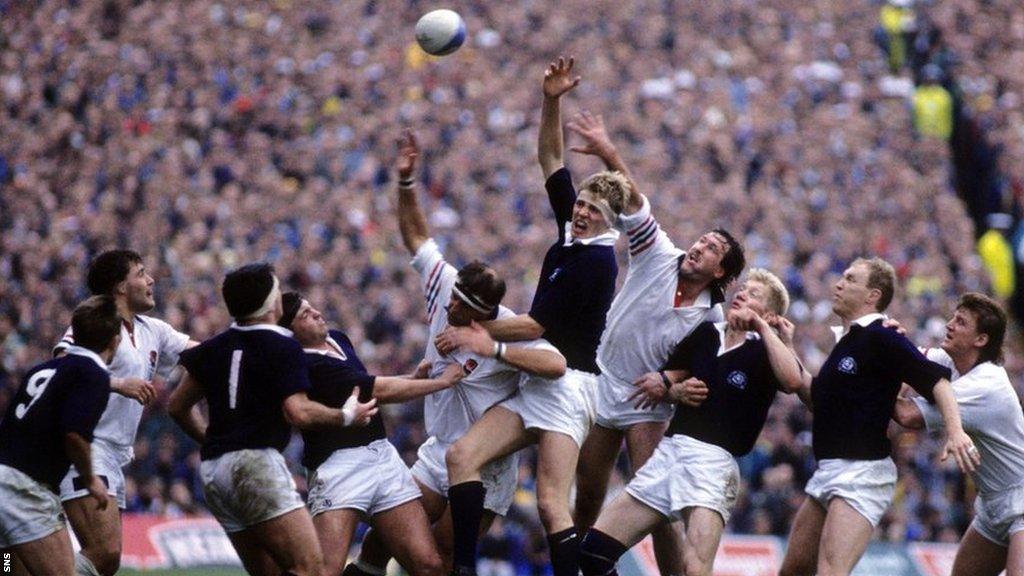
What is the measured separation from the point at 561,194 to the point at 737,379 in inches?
63.0

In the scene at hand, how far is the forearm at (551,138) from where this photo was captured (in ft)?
35.2

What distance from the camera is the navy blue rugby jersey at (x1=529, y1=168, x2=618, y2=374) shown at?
10141 millimetres

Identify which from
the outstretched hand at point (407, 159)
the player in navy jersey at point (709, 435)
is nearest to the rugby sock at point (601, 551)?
A: the player in navy jersey at point (709, 435)

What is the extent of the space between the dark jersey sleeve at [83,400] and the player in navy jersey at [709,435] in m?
2.94

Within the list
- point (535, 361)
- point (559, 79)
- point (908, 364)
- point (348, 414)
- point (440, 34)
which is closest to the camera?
point (348, 414)

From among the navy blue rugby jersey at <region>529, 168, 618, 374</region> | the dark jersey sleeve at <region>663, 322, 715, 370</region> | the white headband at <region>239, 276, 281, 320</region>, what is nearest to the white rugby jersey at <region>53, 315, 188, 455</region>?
the white headband at <region>239, 276, 281, 320</region>

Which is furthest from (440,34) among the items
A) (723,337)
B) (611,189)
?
(723,337)

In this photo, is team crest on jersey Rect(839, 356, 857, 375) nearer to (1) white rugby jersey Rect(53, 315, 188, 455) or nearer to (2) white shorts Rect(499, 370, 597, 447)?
(2) white shorts Rect(499, 370, 597, 447)

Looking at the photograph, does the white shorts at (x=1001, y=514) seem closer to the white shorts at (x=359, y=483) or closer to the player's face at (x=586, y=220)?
the player's face at (x=586, y=220)

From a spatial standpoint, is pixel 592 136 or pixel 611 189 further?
pixel 592 136

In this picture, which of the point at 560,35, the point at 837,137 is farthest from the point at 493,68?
the point at 837,137

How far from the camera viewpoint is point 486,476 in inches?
414

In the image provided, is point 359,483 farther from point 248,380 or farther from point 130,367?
point 130,367

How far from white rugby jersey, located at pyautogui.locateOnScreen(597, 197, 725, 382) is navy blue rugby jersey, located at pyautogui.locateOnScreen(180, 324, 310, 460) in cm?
242
